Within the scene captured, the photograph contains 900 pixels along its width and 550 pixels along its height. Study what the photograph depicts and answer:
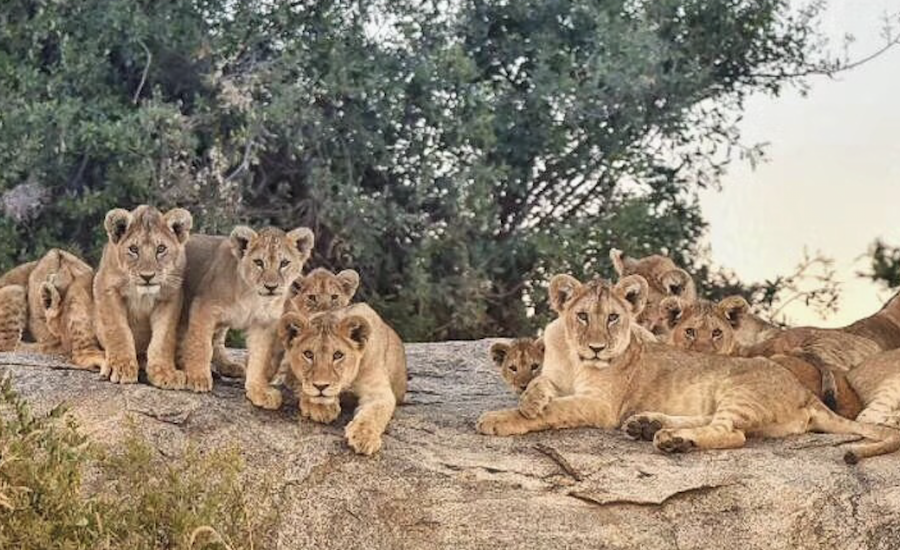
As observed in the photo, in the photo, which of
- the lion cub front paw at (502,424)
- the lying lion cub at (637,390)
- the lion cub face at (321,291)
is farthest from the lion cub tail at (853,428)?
the lion cub face at (321,291)

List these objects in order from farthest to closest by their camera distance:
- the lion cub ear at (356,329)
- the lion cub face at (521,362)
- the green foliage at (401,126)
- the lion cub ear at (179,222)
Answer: the green foliage at (401,126) → the lion cub face at (521,362) → the lion cub ear at (179,222) → the lion cub ear at (356,329)

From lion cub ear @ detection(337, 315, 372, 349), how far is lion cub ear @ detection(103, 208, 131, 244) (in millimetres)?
819

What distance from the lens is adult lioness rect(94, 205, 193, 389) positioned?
227 inches

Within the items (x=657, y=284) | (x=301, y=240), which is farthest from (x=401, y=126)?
(x=301, y=240)

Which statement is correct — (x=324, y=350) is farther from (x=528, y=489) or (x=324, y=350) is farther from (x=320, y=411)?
(x=528, y=489)

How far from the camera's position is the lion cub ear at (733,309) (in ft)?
21.2

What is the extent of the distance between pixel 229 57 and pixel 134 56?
520 mm

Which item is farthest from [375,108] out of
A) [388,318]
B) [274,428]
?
[274,428]

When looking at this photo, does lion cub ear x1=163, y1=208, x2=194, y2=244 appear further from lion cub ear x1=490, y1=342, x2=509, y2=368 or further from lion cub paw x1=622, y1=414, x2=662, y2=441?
lion cub paw x1=622, y1=414, x2=662, y2=441

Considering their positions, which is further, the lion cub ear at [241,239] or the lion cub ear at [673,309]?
the lion cub ear at [673,309]

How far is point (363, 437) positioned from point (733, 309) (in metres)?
1.66

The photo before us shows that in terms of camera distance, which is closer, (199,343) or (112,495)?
(112,495)

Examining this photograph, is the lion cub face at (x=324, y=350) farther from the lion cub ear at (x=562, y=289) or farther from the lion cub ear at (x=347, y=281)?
the lion cub ear at (x=347, y=281)

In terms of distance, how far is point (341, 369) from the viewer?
18.0 ft
